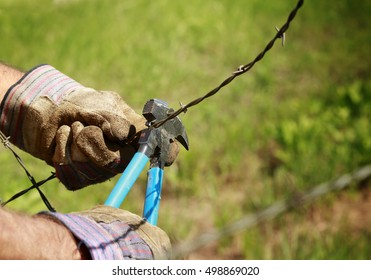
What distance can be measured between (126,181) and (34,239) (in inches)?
15.2

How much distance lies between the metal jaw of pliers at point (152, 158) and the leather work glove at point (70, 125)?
59 millimetres

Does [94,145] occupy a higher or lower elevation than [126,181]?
higher

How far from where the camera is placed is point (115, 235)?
1.53m

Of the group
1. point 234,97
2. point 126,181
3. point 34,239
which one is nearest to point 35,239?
point 34,239

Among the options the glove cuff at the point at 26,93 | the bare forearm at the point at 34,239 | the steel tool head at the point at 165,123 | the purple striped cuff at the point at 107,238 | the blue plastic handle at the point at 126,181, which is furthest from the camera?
the glove cuff at the point at 26,93

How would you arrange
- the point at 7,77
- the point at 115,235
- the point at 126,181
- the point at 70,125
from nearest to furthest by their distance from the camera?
1. the point at 115,235
2. the point at 126,181
3. the point at 70,125
4. the point at 7,77

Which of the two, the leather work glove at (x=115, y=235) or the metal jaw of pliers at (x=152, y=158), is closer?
the leather work glove at (x=115, y=235)

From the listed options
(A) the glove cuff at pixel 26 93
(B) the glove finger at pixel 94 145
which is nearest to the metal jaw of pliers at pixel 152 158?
(B) the glove finger at pixel 94 145

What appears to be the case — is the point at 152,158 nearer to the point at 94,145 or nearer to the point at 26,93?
the point at 94,145

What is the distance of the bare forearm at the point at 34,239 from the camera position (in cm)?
138

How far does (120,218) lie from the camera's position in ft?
5.25

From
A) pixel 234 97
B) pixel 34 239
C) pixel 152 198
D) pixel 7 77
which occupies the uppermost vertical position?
pixel 234 97

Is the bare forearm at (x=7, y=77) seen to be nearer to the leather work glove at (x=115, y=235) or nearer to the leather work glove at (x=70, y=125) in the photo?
the leather work glove at (x=70, y=125)

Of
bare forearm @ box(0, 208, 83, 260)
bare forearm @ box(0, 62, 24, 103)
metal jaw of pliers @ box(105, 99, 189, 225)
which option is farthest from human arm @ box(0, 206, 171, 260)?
bare forearm @ box(0, 62, 24, 103)
